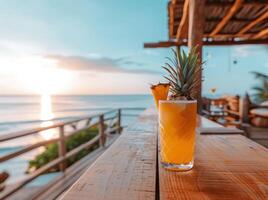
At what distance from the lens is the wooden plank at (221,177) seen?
44 centimetres

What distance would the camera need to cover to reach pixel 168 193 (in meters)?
0.44

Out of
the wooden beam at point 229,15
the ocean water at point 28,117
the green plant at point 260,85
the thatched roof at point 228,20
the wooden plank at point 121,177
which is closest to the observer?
the wooden plank at point 121,177

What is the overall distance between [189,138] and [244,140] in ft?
1.65

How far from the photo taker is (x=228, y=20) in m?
3.35

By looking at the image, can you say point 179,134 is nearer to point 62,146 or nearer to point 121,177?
point 121,177

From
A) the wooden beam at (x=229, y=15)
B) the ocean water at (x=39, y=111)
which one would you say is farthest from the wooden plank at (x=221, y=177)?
the ocean water at (x=39, y=111)

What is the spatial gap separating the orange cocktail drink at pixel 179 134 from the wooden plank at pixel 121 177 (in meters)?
Result: 0.06

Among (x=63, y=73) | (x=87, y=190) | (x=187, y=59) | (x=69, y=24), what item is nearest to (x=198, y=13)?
(x=187, y=59)

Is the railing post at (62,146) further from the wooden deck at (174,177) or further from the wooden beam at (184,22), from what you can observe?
the wooden beam at (184,22)

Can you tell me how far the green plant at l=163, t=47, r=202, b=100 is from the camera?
601mm

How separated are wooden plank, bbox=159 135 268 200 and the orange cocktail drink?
1.1 inches

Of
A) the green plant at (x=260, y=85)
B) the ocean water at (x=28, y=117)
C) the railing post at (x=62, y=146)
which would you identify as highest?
the green plant at (x=260, y=85)

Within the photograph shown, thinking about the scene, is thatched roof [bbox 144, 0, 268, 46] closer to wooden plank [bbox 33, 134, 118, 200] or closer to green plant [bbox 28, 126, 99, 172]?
wooden plank [bbox 33, 134, 118, 200]

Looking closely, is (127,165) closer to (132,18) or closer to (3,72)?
(132,18)
